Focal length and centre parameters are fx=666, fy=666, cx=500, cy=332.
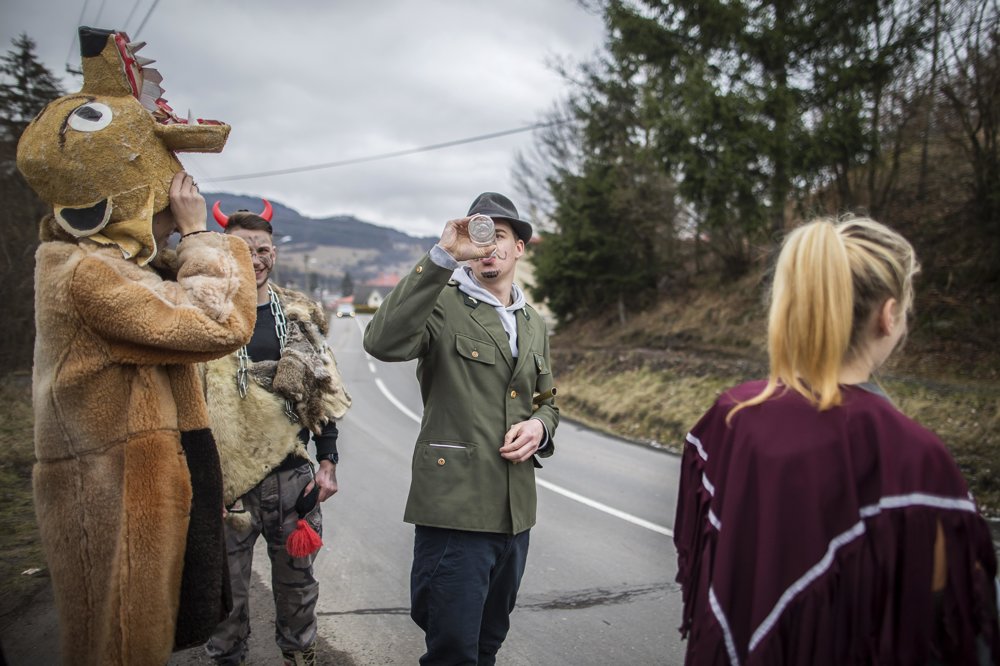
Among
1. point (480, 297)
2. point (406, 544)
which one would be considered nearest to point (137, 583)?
point (480, 297)

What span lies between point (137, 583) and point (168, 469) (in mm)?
324

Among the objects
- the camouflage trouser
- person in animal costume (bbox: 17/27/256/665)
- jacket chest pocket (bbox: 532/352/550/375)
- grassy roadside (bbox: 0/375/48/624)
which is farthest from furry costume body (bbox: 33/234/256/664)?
grassy roadside (bbox: 0/375/48/624)

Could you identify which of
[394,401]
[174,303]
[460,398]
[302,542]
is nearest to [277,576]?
[302,542]

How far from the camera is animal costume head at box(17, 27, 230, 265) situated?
A: 1.90 meters

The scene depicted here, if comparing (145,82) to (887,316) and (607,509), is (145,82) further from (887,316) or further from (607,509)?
(607,509)

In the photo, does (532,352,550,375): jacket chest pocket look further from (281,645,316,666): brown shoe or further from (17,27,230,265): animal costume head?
(281,645,316,666): brown shoe

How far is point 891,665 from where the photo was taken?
142 centimetres

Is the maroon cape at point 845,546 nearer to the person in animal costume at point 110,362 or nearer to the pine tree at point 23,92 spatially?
the person in animal costume at point 110,362

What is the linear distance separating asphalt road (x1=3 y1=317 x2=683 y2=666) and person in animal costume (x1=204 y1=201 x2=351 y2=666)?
643mm

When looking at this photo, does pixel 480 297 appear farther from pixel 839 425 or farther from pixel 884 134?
pixel 884 134

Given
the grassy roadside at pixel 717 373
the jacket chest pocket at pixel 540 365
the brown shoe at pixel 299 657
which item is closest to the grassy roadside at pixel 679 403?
the grassy roadside at pixel 717 373

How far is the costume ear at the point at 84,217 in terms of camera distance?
6.25ft

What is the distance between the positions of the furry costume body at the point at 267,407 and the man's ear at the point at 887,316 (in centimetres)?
232

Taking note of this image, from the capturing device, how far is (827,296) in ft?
5.18
